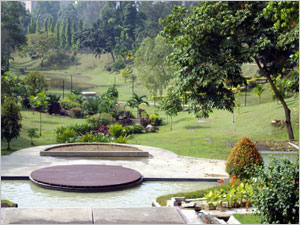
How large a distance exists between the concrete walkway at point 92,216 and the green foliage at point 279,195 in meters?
1.23

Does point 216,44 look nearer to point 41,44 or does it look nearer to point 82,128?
point 82,128

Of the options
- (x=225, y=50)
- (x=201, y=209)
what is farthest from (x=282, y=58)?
(x=201, y=209)

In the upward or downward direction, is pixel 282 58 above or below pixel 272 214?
above

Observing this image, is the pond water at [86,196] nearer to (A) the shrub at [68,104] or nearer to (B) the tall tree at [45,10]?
(A) the shrub at [68,104]

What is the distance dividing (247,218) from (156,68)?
22.5m

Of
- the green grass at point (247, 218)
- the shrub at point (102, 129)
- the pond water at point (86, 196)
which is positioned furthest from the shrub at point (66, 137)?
the green grass at point (247, 218)

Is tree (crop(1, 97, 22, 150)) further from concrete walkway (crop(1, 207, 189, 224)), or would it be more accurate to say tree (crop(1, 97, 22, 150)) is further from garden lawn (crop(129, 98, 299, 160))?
concrete walkway (crop(1, 207, 189, 224))

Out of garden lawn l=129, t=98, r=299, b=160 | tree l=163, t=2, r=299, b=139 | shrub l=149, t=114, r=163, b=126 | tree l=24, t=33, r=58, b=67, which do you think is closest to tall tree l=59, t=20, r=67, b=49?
tree l=24, t=33, r=58, b=67

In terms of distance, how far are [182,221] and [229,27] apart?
36.3ft

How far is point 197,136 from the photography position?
2036 centimetres

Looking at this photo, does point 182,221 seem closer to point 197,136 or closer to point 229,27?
point 229,27

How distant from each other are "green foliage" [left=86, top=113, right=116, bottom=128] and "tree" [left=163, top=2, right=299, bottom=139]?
Result: 5865 millimetres

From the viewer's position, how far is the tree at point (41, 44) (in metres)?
40.8

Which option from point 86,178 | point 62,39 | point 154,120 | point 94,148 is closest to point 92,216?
point 86,178
